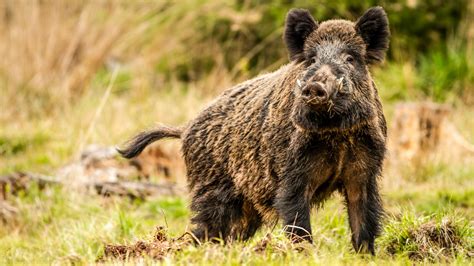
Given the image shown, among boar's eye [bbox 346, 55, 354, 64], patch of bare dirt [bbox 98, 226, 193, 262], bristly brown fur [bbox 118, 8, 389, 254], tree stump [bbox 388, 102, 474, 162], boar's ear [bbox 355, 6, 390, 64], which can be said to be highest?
boar's ear [bbox 355, 6, 390, 64]

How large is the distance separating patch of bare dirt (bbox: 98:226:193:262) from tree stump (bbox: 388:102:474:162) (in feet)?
18.3

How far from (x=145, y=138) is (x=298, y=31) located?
1791mm

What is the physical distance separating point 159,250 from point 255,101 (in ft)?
5.45

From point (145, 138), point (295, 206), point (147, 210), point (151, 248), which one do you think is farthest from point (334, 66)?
point (147, 210)

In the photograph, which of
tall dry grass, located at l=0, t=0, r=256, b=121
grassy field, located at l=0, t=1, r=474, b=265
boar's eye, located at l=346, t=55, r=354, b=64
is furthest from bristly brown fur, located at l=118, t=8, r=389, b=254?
tall dry grass, located at l=0, t=0, r=256, b=121

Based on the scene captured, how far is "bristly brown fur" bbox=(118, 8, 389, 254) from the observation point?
5.78m

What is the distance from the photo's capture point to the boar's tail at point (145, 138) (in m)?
7.21

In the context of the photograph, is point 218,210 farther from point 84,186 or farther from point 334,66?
point 84,186

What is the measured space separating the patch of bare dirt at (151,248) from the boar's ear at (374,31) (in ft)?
6.17

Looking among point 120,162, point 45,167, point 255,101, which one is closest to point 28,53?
point 45,167

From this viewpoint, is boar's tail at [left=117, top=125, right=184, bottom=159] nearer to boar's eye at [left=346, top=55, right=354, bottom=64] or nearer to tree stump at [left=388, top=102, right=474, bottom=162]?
boar's eye at [left=346, top=55, right=354, bottom=64]

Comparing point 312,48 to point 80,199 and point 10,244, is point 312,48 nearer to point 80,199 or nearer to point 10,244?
point 10,244

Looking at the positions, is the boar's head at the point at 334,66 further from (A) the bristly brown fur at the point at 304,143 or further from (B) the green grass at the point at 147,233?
(B) the green grass at the point at 147,233

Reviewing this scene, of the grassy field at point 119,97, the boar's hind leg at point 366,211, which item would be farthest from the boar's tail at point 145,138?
the boar's hind leg at point 366,211
